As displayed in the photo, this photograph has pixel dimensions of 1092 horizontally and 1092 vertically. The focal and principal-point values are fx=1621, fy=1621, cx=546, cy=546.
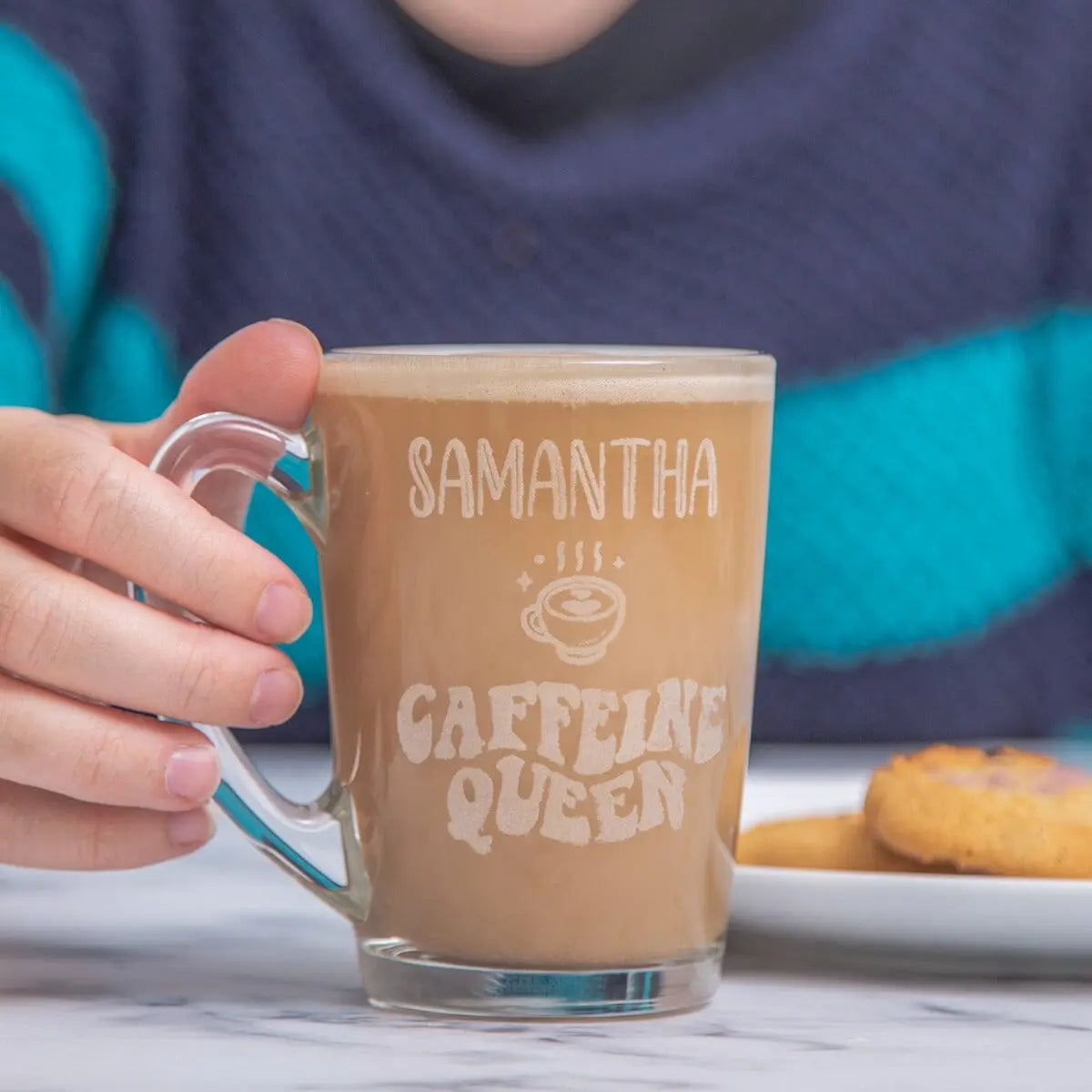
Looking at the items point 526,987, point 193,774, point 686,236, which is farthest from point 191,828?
point 686,236

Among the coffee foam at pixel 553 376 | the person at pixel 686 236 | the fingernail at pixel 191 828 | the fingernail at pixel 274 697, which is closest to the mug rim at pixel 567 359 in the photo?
the coffee foam at pixel 553 376

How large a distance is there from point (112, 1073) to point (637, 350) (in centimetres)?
35

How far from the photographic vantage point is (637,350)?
678 mm

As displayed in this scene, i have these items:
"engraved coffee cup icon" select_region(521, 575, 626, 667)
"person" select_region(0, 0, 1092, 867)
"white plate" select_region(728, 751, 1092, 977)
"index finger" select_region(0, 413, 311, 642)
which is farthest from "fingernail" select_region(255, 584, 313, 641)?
"person" select_region(0, 0, 1092, 867)

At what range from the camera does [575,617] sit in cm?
62

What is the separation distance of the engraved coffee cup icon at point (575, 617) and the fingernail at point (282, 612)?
A: 0.40 ft

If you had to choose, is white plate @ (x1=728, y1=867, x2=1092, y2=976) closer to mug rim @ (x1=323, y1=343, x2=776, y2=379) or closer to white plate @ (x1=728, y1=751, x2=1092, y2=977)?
white plate @ (x1=728, y1=751, x2=1092, y2=977)

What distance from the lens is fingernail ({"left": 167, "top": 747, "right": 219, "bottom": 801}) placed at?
26.9 inches

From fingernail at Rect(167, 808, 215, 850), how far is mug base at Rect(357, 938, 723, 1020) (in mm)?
148

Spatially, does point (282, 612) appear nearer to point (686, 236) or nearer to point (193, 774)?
point (193, 774)

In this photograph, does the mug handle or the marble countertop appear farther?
the mug handle

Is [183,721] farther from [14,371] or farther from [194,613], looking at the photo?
[14,371]

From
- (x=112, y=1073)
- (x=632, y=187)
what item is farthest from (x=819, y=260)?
(x=112, y=1073)

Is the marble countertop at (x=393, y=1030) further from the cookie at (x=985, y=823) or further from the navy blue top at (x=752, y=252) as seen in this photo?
the navy blue top at (x=752, y=252)
